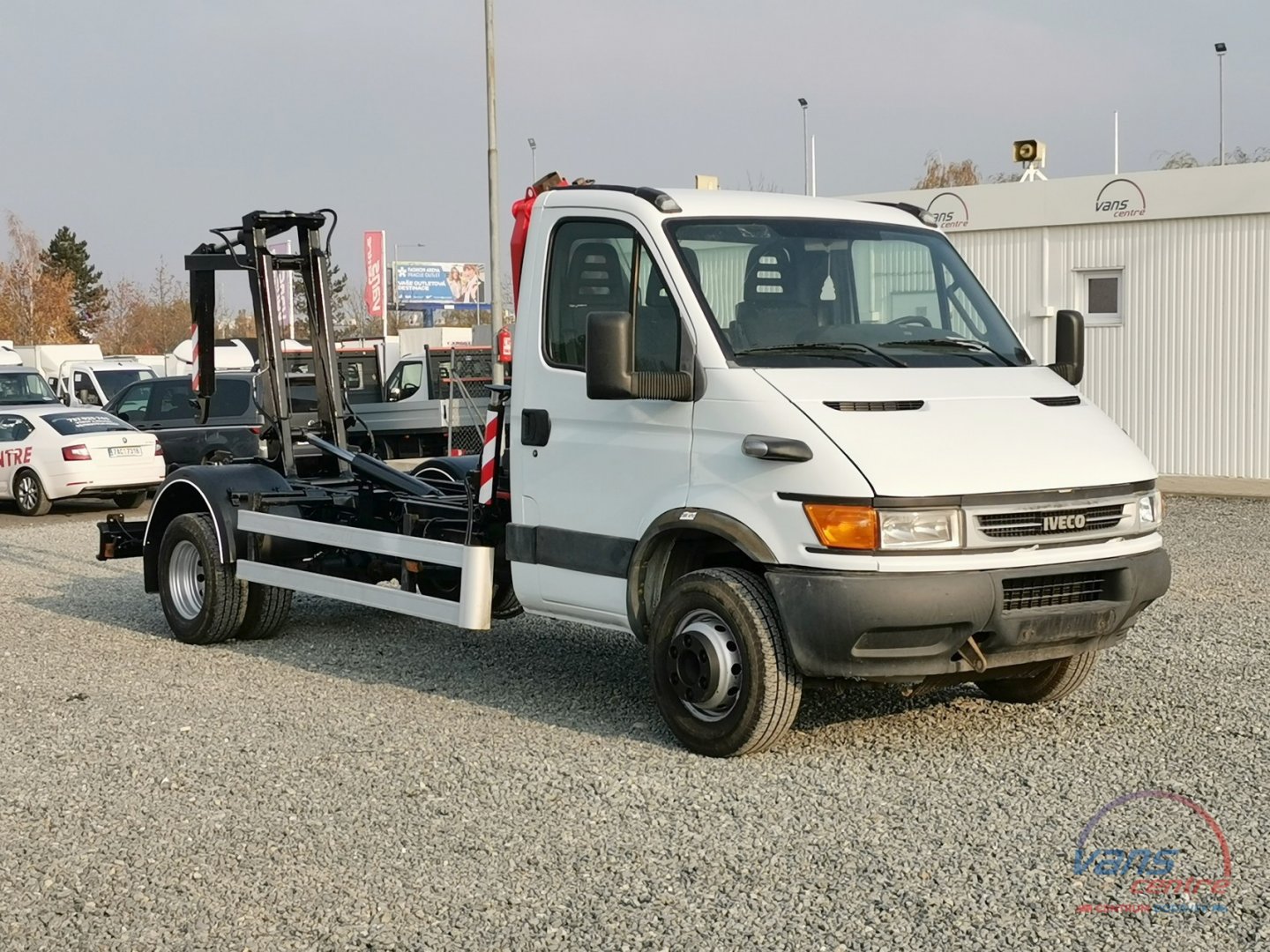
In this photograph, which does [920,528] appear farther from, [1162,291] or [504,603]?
[1162,291]

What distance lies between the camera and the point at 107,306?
306ft

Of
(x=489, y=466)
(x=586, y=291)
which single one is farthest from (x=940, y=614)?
(x=489, y=466)

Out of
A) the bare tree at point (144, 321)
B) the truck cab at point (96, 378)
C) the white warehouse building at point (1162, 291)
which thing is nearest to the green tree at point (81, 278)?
the bare tree at point (144, 321)

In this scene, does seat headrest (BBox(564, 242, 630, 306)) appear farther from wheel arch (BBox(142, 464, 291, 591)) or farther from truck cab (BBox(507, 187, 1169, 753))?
wheel arch (BBox(142, 464, 291, 591))

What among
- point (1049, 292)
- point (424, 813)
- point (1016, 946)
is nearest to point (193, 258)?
point (424, 813)

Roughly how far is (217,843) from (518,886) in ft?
3.95

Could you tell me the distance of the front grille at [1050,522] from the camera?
6203 mm

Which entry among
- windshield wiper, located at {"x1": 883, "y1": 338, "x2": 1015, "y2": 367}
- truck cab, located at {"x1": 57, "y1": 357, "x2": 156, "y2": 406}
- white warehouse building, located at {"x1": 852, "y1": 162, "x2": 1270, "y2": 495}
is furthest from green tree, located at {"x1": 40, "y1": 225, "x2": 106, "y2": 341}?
windshield wiper, located at {"x1": 883, "y1": 338, "x2": 1015, "y2": 367}

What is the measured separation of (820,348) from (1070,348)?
5.24 ft

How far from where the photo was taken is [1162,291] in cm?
2039

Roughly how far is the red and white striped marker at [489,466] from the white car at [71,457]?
1272 cm

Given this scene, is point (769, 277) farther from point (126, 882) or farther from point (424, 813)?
point (126, 882)

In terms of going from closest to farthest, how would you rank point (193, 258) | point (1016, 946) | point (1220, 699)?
point (1016, 946) < point (1220, 699) < point (193, 258)

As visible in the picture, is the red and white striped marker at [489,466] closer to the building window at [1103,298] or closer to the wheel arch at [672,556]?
the wheel arch at [672,556]
